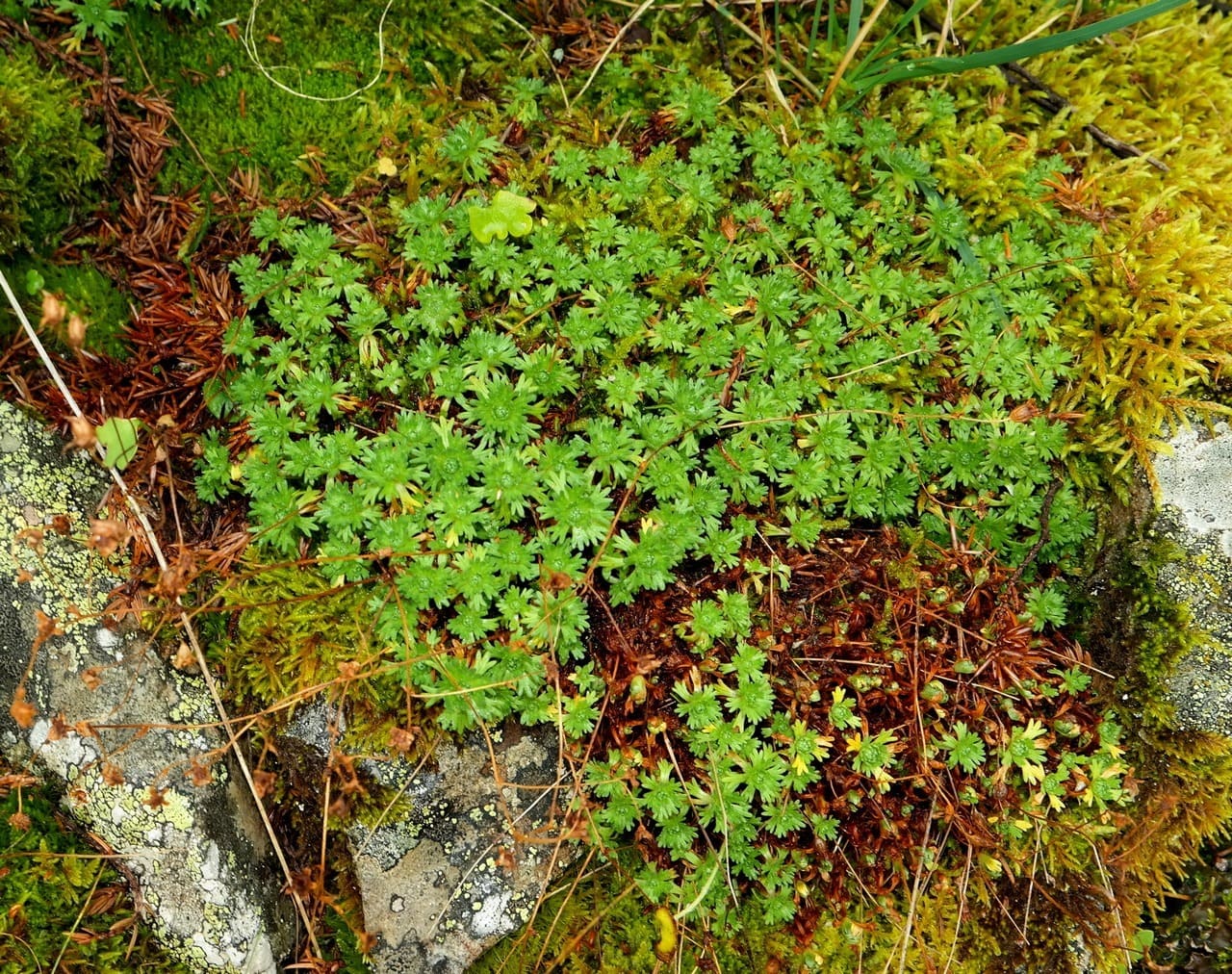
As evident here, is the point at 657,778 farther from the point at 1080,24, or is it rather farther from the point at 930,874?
the point at 1080,24

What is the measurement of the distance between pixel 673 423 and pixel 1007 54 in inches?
100

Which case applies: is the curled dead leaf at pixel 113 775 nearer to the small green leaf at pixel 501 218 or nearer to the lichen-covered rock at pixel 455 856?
the lichen-covered rock at pixel 455 856

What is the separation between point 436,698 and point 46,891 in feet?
6.67

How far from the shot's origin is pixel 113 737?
4020 mm

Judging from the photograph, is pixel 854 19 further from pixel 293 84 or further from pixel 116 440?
pixel 116 440

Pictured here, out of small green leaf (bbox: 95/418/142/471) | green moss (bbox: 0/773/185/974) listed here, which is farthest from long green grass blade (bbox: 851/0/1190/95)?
green moss (bbox: 0/773/185/974)

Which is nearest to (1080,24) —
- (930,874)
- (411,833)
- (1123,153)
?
(1123,153)

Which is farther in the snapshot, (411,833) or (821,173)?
(821,173)

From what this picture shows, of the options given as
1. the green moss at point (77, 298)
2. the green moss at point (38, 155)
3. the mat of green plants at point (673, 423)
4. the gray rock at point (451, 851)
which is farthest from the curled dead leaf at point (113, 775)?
the green moss at point (38, 155)

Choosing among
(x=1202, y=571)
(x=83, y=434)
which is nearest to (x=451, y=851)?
(x=83, y=434)

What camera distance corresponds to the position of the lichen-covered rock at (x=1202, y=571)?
4.46 m

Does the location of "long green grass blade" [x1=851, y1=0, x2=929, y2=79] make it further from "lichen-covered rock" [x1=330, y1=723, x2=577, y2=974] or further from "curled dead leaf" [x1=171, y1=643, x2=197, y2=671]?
"curled dead leaf" [x1=171, y1=643, x2=197, y2=671]

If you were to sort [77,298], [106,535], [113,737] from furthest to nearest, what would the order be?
[77,298]
[113,737]
[106,535]

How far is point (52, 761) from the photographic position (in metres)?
4.00
